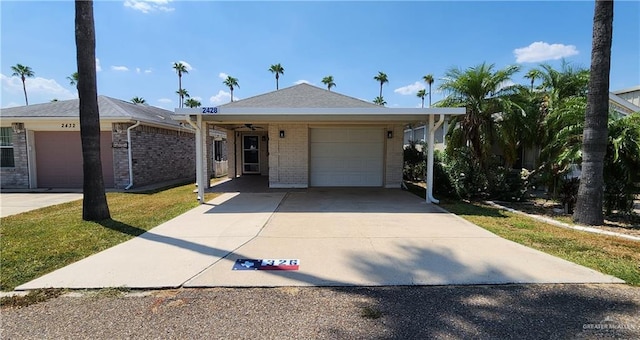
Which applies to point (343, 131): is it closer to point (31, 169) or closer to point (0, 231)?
point (0, 231)

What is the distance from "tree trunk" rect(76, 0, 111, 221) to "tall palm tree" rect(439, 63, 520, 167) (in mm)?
9260

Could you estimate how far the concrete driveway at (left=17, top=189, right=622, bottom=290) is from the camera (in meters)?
3.85

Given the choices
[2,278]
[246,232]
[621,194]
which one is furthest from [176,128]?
[621,194]

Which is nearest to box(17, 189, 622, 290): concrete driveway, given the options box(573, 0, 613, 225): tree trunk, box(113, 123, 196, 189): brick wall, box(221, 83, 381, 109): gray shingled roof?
box(573, 0, 613, 225): tree trunk

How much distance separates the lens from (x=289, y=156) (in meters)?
12.2

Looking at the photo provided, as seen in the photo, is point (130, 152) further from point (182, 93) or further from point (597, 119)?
point (182, 93)

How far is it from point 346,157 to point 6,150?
13.4 meters

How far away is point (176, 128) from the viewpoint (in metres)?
15.2

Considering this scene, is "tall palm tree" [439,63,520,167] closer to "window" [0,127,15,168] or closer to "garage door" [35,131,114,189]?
"garage door" [35,131,114,189]

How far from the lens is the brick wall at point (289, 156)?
12070mm

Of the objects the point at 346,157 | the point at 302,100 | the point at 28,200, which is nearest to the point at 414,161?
the point at 346,157

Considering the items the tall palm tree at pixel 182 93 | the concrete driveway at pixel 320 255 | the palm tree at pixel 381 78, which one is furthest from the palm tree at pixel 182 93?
the concrete driveway at pixel 320 255

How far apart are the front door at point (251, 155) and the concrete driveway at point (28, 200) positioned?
7372 millimetres

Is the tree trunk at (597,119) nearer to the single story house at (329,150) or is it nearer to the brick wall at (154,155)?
the single story house at (329,150)
